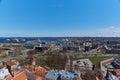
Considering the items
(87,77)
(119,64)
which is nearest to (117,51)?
(119,64)

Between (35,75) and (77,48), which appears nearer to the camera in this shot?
(35,75)

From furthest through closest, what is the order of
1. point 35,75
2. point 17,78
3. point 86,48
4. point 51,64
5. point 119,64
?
1. point 86,48
2. point 119,64
3. point 51,64
4. point 35,75
5. point 17,78

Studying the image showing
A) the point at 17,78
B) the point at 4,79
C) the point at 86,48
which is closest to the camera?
the point at 4,79

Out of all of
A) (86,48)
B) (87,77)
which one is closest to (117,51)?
(86,48)

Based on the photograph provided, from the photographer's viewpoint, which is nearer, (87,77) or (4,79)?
(4,79)

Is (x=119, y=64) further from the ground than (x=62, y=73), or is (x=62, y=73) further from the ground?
(x=62, y=73)

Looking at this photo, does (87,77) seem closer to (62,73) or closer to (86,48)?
(62,73)

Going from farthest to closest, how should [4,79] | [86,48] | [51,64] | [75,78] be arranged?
[86,48]
[51,64]
[75,78]
[4,79]

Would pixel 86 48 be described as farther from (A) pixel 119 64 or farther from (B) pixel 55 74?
(B) pixel 55 74

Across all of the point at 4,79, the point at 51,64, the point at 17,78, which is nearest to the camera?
the point at 4,79
